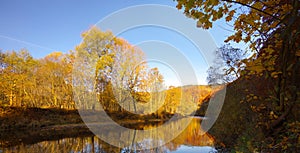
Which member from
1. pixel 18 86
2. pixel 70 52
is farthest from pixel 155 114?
pixel 18 86

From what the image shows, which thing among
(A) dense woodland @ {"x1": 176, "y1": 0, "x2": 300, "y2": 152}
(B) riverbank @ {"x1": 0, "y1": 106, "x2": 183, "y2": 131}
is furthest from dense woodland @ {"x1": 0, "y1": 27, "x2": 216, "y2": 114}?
(A) dense woodland @ {"x1": 176, "y1": 0, "x2": 300, "y2": 152}

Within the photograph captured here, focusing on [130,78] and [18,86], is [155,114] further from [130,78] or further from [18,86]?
[18,86]

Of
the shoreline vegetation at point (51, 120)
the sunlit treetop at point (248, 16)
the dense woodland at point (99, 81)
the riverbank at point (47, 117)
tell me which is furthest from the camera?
the dense woodland at point (99, 81)

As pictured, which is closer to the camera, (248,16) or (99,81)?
(248,16)

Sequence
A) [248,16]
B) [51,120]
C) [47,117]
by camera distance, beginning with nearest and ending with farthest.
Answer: [248,16]
[51,120]
[47,117]

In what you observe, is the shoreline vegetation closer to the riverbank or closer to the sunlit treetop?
the riverbank

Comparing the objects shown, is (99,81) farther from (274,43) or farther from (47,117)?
(274,43)

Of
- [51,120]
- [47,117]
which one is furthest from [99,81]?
[47,117]

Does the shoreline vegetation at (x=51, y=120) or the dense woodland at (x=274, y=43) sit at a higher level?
the dense woodland at (x=274, y=43)

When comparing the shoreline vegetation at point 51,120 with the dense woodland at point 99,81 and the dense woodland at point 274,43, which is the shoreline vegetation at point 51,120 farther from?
the dense woodland at point 274,43

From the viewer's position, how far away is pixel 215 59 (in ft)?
29.6

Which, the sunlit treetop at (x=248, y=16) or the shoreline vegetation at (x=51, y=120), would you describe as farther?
the shoreline vegetation at (x=51, y=120)

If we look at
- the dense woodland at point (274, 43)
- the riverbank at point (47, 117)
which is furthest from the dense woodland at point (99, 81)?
the dense woodland at point (274, 43)

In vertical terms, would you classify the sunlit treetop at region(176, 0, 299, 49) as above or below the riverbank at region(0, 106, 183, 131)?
above
